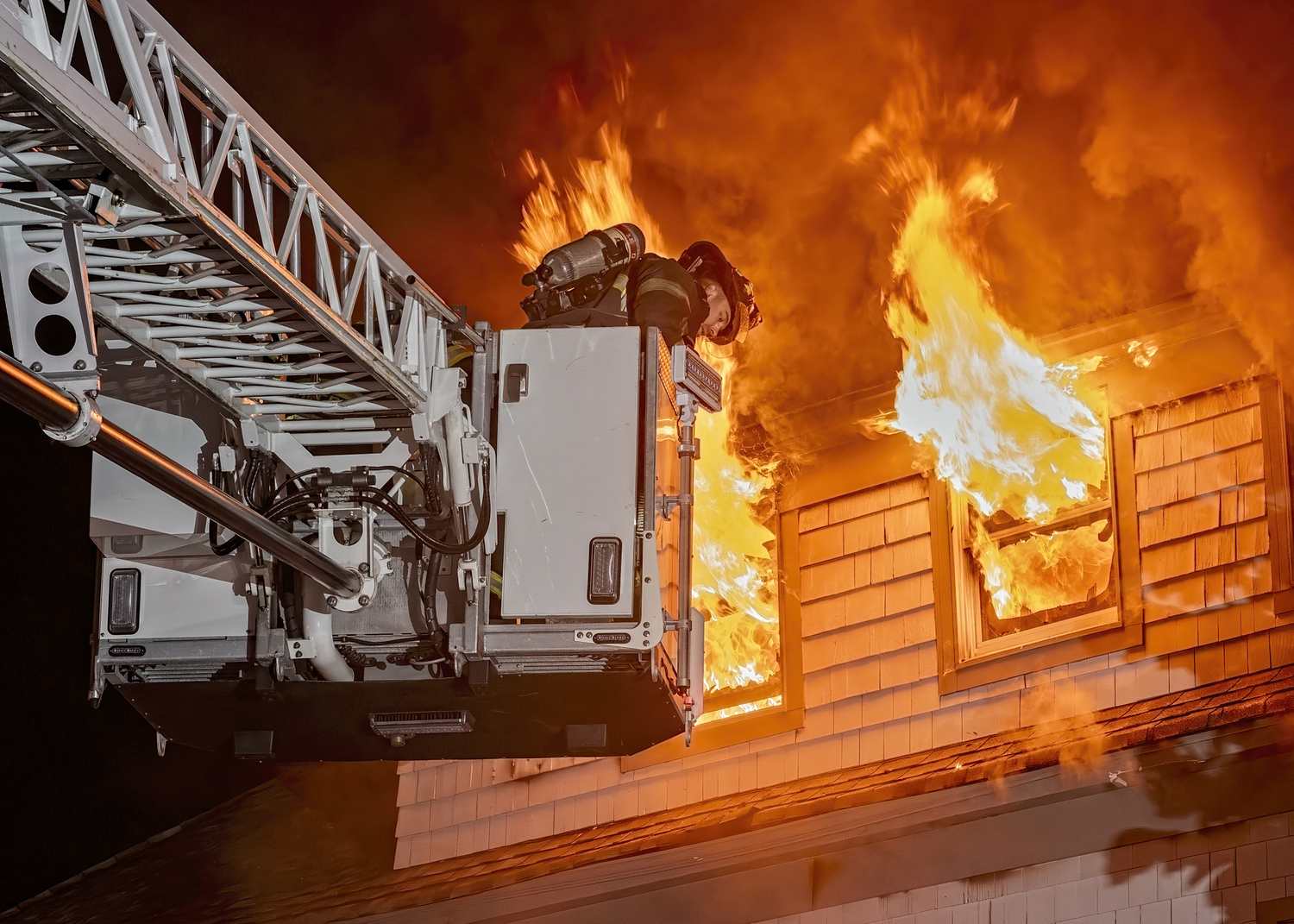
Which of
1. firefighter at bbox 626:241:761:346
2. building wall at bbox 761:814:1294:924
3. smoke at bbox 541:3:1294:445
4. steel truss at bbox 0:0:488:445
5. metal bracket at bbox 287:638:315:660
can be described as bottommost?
building wall at bbox 761:814:1294:924

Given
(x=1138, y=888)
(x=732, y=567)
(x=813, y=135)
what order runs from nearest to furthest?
1. (x=1138, y=888)
2. (x=732, y=567)
3. (x=813, y=135)

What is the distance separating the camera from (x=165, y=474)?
4.51 metres

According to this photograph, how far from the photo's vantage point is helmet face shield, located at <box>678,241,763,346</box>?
680cm

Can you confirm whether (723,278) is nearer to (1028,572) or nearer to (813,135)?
(1028,572)

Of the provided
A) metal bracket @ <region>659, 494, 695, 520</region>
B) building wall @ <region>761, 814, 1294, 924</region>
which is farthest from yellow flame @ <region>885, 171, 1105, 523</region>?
metal bracket @ <region>659, 494, 695, 520</region>

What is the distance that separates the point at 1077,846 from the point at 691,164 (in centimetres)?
768

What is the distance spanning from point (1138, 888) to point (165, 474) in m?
4.95

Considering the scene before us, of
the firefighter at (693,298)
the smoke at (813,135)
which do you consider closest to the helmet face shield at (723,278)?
the firefighter at (693,298)

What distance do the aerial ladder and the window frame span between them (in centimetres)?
235

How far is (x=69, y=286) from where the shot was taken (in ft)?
14.4

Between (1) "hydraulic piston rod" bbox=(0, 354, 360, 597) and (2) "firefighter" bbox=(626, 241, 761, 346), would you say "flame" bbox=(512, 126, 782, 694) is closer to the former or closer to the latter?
(2) "firefighter" bbox=(626, 241, 761, 346)

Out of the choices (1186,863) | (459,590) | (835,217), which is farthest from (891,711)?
(835,217)

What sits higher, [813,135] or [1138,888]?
[813,135]

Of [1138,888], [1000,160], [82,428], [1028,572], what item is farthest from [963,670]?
[82,428]
